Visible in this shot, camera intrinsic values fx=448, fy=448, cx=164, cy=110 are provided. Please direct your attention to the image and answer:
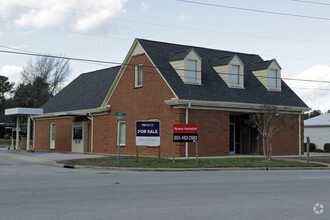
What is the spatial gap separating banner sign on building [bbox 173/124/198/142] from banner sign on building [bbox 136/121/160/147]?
1009 mm

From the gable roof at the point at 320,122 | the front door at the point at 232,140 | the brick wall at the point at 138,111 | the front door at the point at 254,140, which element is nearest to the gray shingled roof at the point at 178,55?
the brick wall at the point at 138,111

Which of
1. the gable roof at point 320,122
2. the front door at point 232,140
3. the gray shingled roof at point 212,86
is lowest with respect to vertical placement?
the front door at point 232,140

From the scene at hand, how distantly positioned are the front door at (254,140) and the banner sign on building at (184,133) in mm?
9620

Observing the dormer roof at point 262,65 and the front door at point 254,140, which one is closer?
the front door at point 254,140

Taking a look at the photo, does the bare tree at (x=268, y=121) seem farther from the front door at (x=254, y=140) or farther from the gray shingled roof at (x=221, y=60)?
the gray shingled roof at (x=221, y=60)

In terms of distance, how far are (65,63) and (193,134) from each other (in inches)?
2080

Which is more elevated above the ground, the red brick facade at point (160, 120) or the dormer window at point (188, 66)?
the dormer window at point (188, 66)

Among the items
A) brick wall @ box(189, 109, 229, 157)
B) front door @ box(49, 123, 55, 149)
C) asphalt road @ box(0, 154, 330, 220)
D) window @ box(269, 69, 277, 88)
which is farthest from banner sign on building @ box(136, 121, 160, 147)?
front door @ box(49, 123, 55, 149)

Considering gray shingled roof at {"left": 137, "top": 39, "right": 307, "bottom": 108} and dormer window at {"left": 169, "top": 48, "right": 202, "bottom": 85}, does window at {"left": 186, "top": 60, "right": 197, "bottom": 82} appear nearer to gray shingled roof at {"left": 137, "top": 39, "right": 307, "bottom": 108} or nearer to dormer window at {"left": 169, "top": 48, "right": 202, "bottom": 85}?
dormer window at {"left": 169, "top": 48, "right": 202, "bottom": 85}

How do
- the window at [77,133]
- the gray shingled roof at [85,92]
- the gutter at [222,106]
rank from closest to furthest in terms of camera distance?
1. the gutter at [222,106]
2. the window at [77,133]
3. the gray shingled roof at [85,92]

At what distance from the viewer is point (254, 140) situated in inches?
1283

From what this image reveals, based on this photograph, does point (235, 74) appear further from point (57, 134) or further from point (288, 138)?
point (57, 134)

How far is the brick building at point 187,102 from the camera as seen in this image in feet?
91.2

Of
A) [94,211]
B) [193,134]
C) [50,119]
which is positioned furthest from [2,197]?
[50,119]
